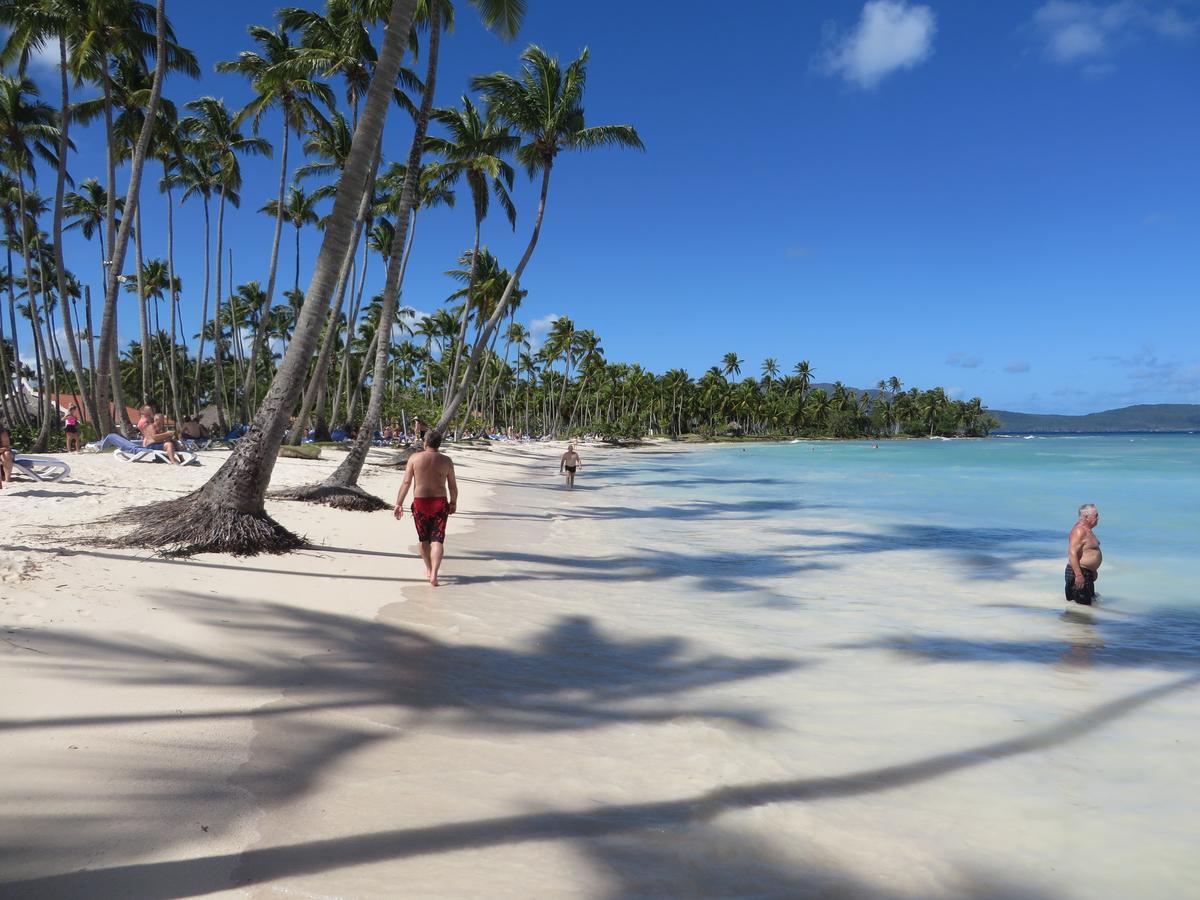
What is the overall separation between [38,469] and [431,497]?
7.20 metres

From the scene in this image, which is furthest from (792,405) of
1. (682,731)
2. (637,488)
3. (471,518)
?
(682,731)

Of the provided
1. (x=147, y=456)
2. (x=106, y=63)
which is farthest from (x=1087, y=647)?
(x=106, y=63)

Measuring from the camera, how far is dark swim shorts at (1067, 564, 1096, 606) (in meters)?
8.12

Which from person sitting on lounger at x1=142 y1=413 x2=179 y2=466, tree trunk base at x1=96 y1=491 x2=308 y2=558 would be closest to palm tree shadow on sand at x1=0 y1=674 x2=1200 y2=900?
tree trunk base at x1=96 y1=491 x2=308 y2=558

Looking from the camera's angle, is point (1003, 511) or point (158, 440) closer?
point (158, 440)

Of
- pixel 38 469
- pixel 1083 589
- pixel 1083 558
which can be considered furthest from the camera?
pixel 38 469

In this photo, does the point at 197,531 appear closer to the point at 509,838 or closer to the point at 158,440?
the point at 509,838

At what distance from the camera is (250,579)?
682 centimetres

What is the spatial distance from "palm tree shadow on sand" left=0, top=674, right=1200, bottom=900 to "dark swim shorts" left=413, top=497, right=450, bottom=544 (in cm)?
470

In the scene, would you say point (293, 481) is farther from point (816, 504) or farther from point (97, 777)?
point (816, 504)

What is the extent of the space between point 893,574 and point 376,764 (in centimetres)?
852

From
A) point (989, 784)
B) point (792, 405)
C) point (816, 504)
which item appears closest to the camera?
point (989, 784)

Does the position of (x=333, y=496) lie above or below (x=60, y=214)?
below

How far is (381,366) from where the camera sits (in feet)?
49.6
